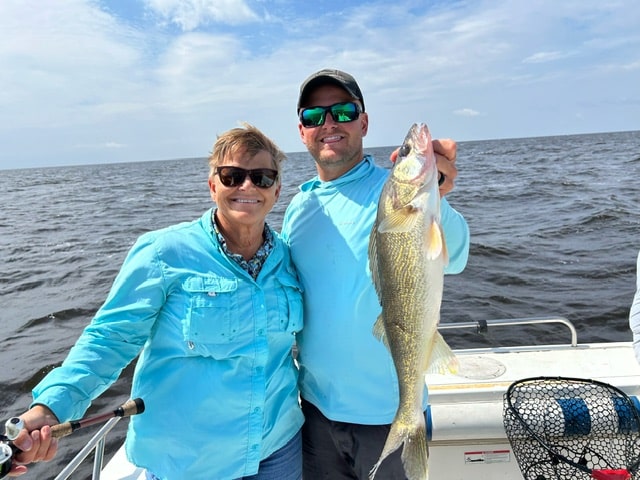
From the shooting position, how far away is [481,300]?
11133 millimetres

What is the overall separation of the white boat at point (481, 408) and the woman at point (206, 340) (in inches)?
41.3

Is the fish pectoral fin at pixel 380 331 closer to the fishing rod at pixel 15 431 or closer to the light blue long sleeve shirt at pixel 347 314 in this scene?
the light blue long sleeve shirt at pixel 347 314

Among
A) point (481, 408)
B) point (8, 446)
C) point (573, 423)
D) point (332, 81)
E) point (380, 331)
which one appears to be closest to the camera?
point (8, 446)

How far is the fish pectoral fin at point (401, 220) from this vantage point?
7.65 ft

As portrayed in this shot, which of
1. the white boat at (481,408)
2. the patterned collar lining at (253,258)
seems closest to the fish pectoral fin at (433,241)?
the patterned collar lining at (253,258)

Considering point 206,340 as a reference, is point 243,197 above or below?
above

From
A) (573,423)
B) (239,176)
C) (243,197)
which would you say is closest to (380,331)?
(243,197)

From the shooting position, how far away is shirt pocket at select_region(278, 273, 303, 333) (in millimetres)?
2738

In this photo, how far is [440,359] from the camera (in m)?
2.57

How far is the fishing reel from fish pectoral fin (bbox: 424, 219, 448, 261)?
197 cm

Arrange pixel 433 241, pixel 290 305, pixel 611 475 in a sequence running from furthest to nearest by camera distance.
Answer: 1. pixel 290 305
2. pixel 611 475
3. pixel 433 241

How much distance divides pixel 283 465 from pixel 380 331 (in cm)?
105

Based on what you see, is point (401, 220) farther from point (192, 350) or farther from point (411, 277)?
point (192, 350)

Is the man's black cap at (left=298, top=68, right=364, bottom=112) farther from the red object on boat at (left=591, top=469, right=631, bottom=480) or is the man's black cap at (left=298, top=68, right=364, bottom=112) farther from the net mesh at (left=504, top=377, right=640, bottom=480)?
the red object on boat at (left=591, top=469, right=631, bottom=480)
